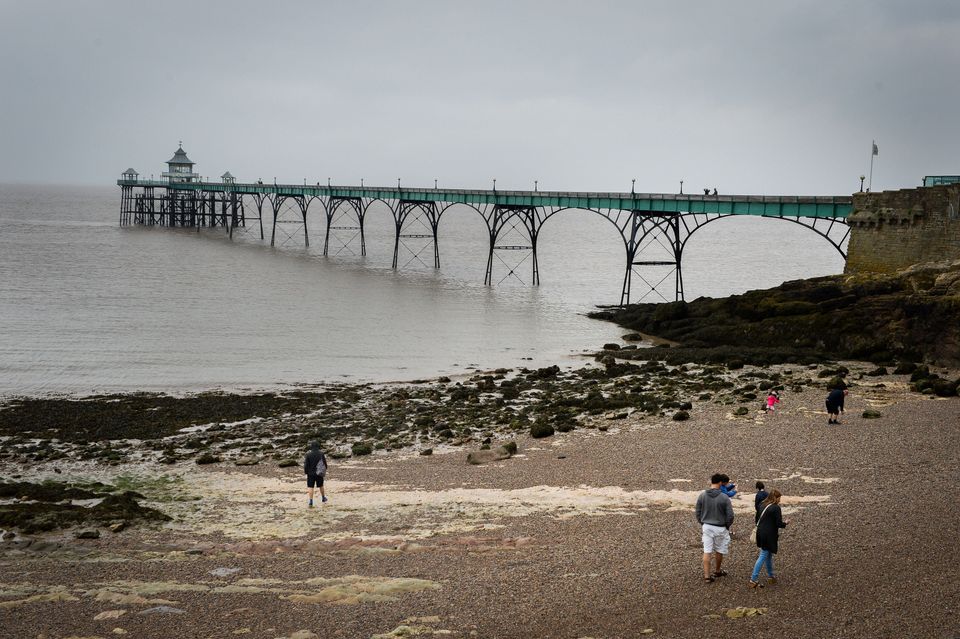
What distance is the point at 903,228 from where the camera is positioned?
107 ft

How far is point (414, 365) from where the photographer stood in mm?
32750

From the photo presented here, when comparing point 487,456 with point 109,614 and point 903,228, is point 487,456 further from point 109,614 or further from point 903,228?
point 903,228

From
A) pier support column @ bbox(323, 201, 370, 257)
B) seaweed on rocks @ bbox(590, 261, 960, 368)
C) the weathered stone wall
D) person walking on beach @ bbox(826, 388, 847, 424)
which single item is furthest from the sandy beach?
pier support column @ bbox(323, 201, 370, 257)

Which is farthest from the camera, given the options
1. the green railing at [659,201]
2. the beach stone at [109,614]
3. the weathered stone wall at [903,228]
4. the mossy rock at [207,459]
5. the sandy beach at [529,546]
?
the green railing at [659,201]

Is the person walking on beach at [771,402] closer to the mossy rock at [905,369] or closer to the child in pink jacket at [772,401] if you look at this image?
the child in pink jacket at [772,401]

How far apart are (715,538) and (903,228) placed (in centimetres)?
2654

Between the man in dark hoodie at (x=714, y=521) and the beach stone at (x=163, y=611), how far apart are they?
6432 mm

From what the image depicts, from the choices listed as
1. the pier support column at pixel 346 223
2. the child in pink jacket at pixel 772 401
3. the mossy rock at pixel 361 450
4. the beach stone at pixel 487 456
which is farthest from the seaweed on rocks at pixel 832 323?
the pier support column at pixel 346 223

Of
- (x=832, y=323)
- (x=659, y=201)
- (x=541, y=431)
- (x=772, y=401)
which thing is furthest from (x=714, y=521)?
(x=659, y=201)

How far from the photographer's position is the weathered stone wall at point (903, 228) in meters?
30.9

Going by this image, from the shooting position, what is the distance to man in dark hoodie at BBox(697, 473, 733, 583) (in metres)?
10.4

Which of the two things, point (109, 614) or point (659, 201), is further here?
point (659, 201)

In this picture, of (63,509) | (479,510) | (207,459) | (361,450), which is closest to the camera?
(479,510)

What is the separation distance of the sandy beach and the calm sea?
40.7 feet
